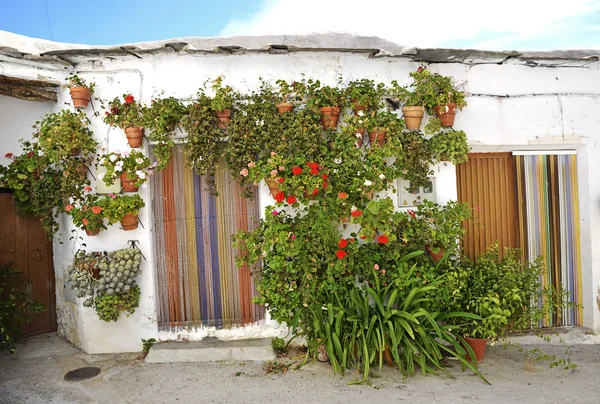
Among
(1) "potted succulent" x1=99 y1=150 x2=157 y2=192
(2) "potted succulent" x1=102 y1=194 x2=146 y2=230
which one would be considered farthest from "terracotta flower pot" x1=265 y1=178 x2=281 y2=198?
(2) "potted succulent" x1=102 y1=194 x2=146 y2=230

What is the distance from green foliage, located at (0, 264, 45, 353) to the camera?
17.7 ft

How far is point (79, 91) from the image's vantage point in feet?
16.9

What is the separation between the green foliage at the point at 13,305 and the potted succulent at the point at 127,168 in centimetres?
182

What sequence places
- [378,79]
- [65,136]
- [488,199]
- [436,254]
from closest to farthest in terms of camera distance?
[65,136] → [436,254] → [378,79] → [488,199]

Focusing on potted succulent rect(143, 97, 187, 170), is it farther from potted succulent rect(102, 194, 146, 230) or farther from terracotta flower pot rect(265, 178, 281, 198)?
Answer: terracotta flower pot rect(265, 178, 281, 198)

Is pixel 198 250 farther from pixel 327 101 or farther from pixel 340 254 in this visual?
pixel 327 101

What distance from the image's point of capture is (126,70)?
533 centimetres

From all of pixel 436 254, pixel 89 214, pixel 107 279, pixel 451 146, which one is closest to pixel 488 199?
pixel 451 146

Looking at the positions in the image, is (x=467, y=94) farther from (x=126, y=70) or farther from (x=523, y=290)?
(x=126, y=70)

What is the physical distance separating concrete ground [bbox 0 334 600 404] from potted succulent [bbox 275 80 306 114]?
9.37 feet

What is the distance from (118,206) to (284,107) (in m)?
2.17

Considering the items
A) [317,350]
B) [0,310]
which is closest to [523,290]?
[317,350]

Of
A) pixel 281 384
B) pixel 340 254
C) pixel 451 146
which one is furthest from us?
pixel 451 146

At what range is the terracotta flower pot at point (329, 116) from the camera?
5129mm
